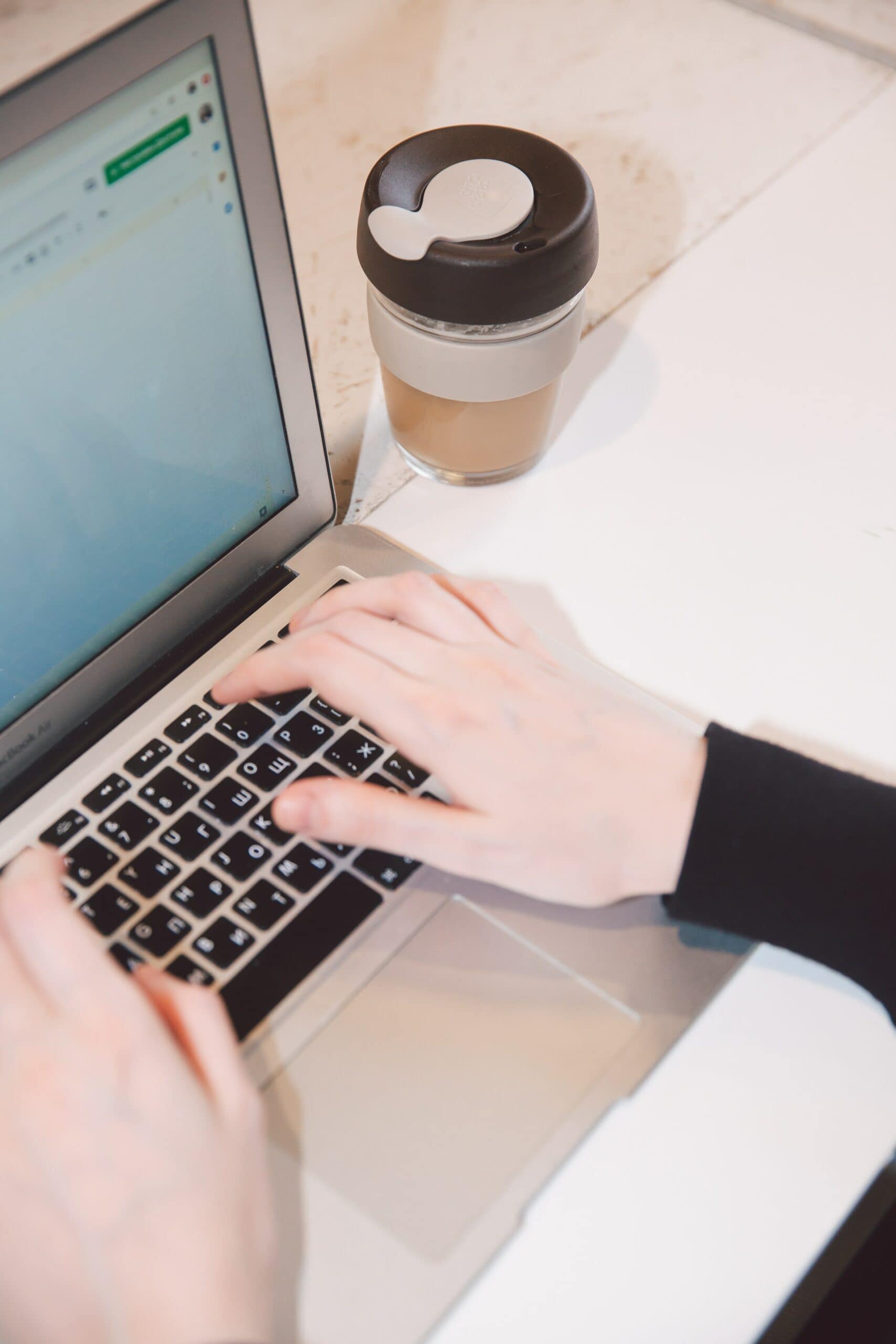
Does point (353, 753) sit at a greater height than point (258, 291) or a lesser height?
lesser

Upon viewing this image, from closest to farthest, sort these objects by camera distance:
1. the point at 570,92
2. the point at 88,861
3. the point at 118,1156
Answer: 1. the point at 118,1156
2. the point at 88,861
3. the point at 570,92

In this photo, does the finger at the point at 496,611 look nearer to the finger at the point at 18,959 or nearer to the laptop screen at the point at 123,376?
the laptop screen at the point at 123,376

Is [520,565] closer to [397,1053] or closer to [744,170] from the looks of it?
[397,1053]

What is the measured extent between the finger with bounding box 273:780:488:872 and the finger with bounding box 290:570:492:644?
0.30ft

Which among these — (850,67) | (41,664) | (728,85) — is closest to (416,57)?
(728,85)

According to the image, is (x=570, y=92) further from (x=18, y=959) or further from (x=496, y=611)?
(x=18, y=959)

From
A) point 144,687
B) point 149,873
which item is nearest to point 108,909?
point 149,873

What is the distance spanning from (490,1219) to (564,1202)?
3cm

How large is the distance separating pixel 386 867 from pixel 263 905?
0.06 metres

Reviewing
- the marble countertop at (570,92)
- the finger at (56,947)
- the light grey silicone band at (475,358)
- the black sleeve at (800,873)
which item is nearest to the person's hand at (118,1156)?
the finger at (56,947)

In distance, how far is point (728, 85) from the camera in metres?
0.88

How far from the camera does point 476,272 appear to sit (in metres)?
0.51

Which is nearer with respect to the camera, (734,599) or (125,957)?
(125,957)

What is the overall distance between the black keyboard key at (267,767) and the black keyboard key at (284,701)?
0.02 m
